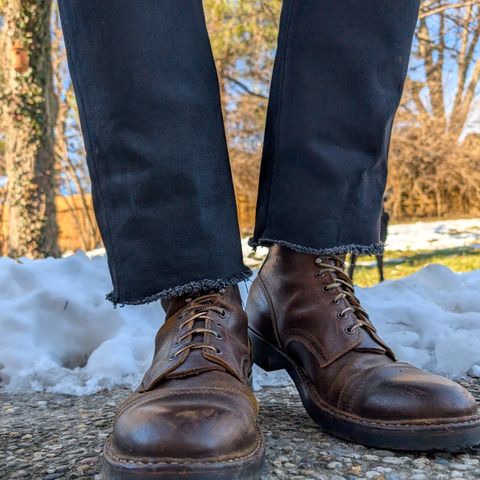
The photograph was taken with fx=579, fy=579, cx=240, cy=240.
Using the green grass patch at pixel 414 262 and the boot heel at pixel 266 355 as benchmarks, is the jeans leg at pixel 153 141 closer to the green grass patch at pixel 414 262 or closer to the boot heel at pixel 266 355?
the boot heel at pixel 266 355

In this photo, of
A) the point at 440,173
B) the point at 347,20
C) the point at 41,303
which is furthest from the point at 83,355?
the point at 440,173

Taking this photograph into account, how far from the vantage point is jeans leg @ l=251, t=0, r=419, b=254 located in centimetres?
79

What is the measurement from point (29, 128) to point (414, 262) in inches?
137

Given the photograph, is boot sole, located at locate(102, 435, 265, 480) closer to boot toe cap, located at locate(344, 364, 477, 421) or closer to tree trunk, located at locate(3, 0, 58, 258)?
boot toe cap, located at locate(344, 364, 477, 421)

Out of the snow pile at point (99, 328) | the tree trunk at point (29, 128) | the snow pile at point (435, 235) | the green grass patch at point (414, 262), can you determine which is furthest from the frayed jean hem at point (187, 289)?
the snow pile at point (435, 235)

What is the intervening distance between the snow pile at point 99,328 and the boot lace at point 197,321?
15.5 inches

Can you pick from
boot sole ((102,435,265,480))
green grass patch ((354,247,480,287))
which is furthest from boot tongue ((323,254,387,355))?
green grass patch ((354,247,480,287))

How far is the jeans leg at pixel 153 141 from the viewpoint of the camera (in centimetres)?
72

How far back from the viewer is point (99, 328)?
1398 millimetres

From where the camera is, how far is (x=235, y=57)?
19.6 feet

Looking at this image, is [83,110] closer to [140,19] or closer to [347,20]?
[140,19]

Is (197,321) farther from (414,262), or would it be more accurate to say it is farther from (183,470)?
(414,262)

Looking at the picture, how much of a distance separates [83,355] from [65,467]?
64 cm

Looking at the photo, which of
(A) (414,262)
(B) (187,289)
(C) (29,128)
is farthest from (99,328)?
(A) (414,262)
